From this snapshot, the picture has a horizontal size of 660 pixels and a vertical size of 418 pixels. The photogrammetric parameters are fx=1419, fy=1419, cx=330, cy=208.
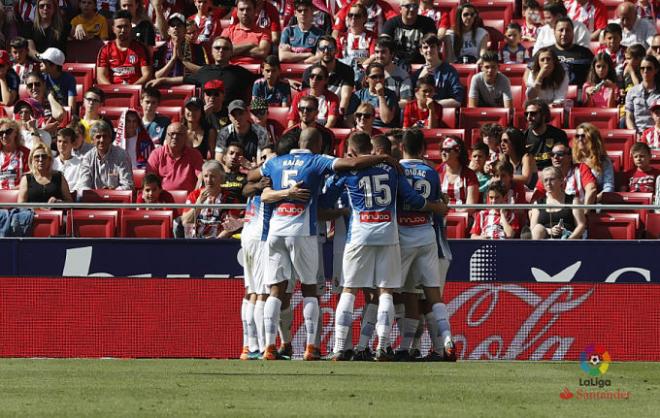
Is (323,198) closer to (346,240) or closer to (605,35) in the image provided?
(346,240)

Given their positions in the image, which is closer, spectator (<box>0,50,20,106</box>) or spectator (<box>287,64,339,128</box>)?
spectator (<box>287,64,339,128</box>)

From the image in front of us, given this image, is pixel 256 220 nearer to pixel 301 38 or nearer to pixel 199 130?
pixel 199 130

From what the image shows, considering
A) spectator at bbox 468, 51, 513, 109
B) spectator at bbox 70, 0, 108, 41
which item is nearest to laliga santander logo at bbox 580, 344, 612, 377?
spectator at bbox 468, 51, 513, 109

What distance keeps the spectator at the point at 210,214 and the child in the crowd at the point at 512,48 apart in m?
5.79

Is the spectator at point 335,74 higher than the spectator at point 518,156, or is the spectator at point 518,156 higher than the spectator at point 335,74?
the spectator at point 335,74

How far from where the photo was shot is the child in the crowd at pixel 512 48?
19.2 m

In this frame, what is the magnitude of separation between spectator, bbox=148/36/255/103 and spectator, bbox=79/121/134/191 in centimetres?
198

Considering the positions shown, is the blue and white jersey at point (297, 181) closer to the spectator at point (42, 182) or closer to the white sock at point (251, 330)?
the white sock at point (251, 330)

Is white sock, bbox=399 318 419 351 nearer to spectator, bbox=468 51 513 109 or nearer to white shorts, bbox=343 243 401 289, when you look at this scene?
white shorts, bbox=343 243 401 289

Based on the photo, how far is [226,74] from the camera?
59.8 ft

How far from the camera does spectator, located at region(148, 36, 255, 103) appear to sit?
18.1m

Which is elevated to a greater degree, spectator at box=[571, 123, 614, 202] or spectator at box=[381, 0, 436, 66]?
spectator at box=[381, 0, 436, 66]

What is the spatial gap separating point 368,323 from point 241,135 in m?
4.30

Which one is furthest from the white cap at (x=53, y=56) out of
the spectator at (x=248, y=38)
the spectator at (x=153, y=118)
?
the spectator at (x=248, y=38)
